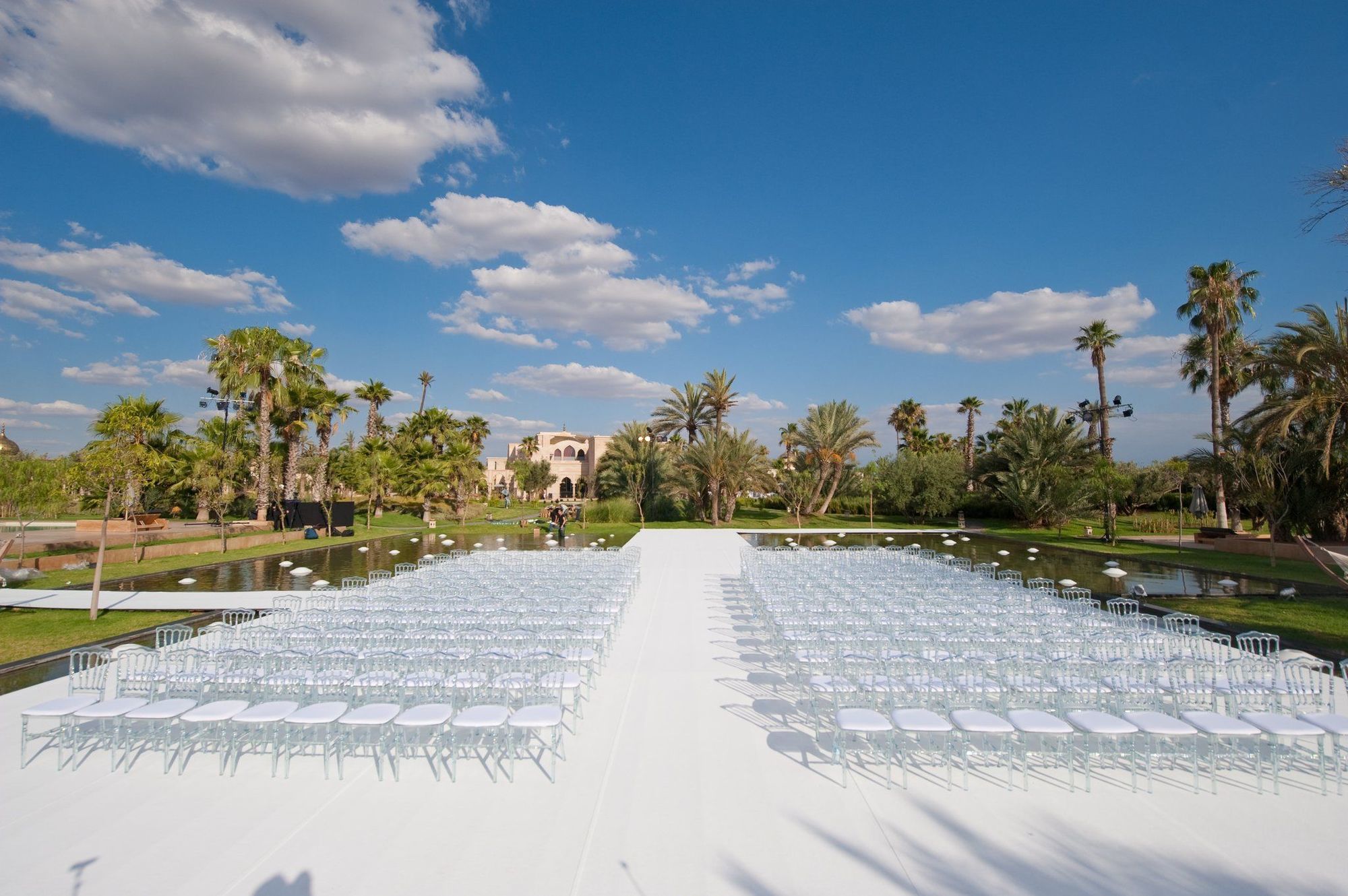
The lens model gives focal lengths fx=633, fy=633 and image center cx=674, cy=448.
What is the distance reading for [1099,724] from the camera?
5422 millimetres

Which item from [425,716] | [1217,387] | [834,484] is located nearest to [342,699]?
[425,716]

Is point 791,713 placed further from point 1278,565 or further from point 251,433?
point 251,433

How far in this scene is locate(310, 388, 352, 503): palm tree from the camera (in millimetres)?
31703

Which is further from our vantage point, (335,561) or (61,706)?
(335,561)

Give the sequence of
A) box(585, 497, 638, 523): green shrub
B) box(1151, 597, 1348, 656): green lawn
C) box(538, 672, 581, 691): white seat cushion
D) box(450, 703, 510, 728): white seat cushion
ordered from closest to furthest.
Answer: box(450, 703, 510, 728): white seat cushion < box(538, 672, 581, 691): white seat cushion < box(1151, 597, 1348, 656): green lawn < box(585, 497, 638, 523): green shrub

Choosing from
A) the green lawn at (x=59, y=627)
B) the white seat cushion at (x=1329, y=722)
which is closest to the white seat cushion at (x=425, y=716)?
the white seat cushion at (x=1329, y=722)

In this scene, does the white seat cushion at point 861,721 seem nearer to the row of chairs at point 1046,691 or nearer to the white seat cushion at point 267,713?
the row of chairs at point 1046,691

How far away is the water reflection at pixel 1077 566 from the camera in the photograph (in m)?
15.9

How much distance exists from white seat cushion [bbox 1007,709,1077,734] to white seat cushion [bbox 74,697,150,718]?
7814 millimetres

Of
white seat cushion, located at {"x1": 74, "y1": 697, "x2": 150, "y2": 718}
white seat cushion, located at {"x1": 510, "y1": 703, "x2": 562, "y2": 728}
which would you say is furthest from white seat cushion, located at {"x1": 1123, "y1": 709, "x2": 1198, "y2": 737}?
white seat cushion, located at {"x1": 74, "y1": 697, "x2": 150, "y2": 718}

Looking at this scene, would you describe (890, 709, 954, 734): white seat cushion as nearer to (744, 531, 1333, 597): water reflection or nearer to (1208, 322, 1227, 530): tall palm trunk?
(744, 531, 1333, 597): water reflection

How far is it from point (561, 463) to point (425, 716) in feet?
218

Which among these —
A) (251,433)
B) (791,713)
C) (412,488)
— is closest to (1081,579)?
(791,713)

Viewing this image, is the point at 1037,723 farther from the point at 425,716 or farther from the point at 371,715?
the point at 371,715
